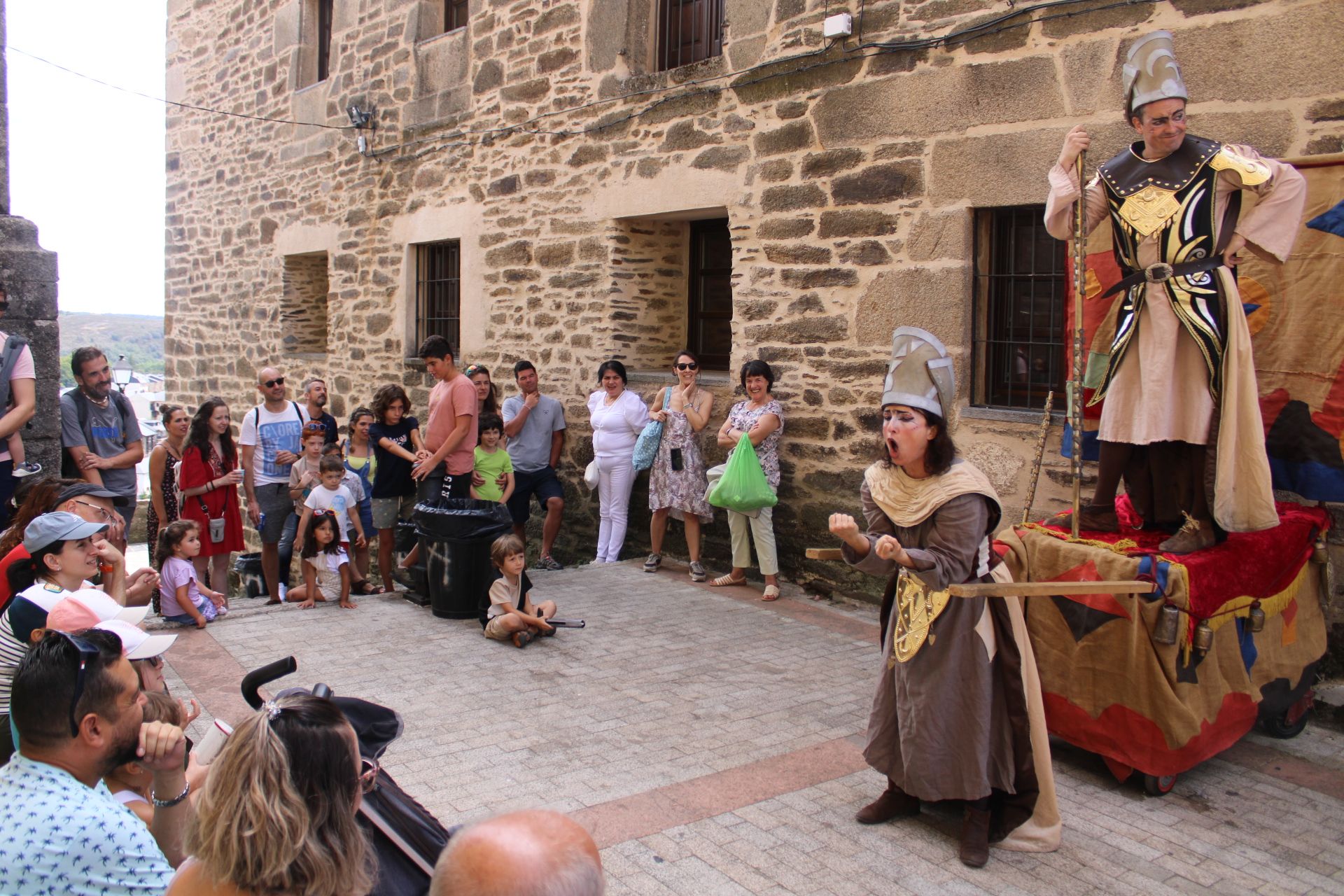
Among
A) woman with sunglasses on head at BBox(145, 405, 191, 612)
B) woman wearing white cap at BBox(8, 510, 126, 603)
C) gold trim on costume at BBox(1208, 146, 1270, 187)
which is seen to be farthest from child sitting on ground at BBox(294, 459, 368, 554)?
gold trim on costume at BBox(1208, 146, 1270, 187)

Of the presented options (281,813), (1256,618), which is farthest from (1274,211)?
(281,813)

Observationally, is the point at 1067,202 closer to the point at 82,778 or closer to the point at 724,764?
the point at 724,764

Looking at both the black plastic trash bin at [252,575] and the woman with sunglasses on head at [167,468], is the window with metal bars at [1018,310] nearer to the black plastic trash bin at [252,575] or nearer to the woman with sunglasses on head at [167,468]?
the woman with sunglasses on head at [167,468]

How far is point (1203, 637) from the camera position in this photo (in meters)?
3.87

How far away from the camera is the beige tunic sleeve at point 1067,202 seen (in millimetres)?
4477

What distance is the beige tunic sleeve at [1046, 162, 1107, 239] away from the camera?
4477 millimetres

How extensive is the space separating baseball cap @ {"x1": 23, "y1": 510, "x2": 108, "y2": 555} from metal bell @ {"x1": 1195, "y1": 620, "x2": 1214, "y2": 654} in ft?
12.7

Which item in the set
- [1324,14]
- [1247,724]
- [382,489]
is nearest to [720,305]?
[382,489]

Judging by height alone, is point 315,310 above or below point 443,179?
below

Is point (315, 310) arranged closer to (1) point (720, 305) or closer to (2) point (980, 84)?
(1) point (720, 305)

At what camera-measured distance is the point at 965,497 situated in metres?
3.43

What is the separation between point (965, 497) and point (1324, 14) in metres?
3.21

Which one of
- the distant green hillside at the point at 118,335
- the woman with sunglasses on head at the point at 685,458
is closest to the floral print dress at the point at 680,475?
the woman with sunglasses on head at the point at 685,458

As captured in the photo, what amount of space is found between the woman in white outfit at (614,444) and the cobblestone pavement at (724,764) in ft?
5.57
